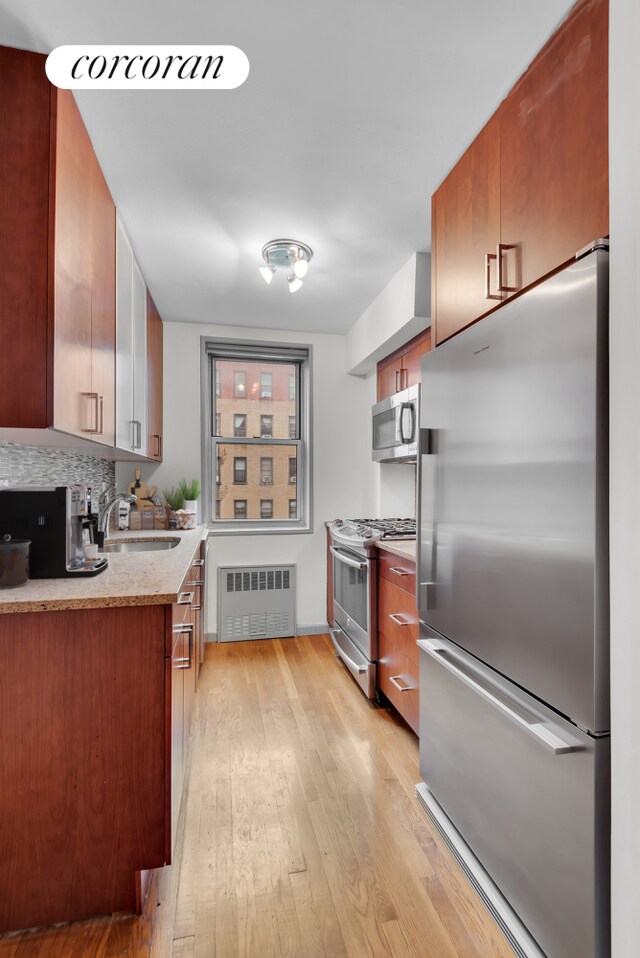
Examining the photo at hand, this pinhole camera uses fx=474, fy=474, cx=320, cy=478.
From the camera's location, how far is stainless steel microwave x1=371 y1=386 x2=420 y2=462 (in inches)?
105

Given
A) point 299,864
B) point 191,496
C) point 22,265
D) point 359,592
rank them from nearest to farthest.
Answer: point 22,265 → point 299,864 → point 359,592 → point 191,496

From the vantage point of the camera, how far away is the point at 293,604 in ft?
12.2

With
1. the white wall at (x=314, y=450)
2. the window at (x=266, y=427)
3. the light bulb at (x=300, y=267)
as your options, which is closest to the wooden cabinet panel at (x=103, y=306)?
the light bulb at (x=300, y=267)

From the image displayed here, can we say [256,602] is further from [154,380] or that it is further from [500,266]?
[500,266]

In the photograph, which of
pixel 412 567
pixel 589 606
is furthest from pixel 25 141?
pixel 412 567

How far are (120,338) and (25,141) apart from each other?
0.91 m

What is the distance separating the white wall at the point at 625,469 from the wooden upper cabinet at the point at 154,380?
257 cm

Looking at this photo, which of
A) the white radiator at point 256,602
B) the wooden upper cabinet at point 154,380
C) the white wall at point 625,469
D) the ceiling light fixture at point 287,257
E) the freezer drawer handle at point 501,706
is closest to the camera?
the white wall at point 625,469

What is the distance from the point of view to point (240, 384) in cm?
384

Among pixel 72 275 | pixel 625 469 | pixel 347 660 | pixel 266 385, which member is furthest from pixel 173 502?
pixel 625 469

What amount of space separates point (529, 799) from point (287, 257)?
94.7 inches

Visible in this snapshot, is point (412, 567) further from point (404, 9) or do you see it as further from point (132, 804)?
point (404, 9)

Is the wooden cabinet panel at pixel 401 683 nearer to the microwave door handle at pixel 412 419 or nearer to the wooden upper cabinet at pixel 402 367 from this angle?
the microwave door handle at pixel 412 419

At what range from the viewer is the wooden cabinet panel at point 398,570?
212 centimetres
